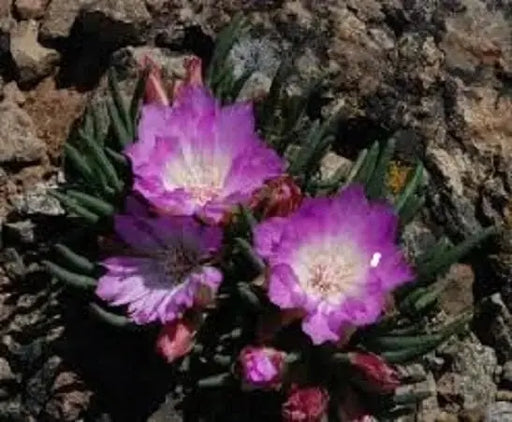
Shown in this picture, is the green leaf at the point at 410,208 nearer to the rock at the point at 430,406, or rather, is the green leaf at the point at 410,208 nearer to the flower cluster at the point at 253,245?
the flower cluster at the point at 253,245

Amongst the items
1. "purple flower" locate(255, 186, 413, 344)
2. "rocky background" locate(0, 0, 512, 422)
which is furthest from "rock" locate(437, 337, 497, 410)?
"purple flower" locate(255, 186, 413, 344)

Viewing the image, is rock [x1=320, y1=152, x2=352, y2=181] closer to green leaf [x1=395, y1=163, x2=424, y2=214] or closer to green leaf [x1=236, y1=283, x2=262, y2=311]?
green leaf [x1=395, y1=163, x2=424, y2=214]

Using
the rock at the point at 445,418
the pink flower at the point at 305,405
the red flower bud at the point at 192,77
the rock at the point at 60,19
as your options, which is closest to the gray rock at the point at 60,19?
the rock at the point at 60,19

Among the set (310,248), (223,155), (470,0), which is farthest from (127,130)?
(470,0)

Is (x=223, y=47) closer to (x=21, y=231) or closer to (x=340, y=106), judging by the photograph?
(x=340, y=106)

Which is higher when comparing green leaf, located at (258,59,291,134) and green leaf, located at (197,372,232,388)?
green leaf, located at (258,59,291,134)

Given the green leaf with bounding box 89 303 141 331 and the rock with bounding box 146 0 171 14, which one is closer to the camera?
the green leaf with bounding box 89 303 141 331
